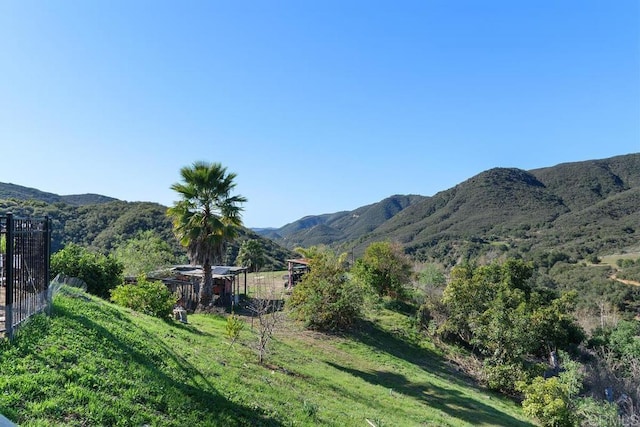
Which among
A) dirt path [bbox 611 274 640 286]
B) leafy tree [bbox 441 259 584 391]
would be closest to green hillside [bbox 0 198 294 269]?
leafy tree [bbox 441 259 584 391]

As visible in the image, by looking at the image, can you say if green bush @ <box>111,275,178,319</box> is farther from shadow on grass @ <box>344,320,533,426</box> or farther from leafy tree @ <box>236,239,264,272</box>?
leafy tree @ <box>236,239,264,272</box>

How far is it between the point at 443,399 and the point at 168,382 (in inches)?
407

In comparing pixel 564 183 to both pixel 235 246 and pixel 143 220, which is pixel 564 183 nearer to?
pixel 235 246

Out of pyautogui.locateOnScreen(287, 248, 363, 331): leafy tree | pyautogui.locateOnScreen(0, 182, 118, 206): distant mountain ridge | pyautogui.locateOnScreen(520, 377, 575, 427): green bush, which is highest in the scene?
pyautogui.locateOnScreen(0, 182, 118, 206): distant mountain ridge

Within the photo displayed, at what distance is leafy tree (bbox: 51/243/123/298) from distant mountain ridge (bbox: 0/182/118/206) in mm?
66871

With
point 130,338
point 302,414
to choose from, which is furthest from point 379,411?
point 130,338

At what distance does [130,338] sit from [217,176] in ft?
38.3

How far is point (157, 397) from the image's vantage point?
5.28m

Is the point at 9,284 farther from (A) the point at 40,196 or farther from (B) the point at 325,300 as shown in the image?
(A) the point at 40,196

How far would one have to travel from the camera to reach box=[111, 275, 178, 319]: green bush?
42.3 ft

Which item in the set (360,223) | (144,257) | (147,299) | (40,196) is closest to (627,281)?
(144,257)

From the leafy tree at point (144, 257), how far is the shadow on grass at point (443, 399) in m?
16.9

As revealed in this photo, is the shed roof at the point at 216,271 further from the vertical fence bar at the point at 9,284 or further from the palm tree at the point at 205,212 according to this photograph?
the vertical fence bar at the point at 9,284

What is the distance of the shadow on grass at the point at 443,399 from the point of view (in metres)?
12.0
